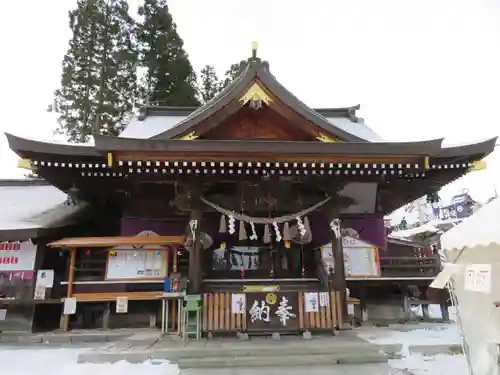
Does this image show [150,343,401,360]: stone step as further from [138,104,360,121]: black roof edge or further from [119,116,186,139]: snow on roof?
[138,104,360,121]: black roof edge

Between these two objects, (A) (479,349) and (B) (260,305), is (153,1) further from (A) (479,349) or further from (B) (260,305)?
(A) (479,349)

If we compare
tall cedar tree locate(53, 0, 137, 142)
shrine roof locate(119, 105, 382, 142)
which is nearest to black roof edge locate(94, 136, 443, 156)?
shrine roof locate(119, 105, 382, 142)

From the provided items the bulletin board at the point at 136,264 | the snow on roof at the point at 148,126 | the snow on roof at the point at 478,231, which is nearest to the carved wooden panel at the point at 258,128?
the snow on roof at the point at 148,126

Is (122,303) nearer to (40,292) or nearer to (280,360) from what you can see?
(40,292)

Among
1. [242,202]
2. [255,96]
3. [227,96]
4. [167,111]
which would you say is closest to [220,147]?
[227,96]

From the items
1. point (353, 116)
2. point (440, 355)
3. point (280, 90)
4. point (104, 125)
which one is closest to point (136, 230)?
point (280, 90)

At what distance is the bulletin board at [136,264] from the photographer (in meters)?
8.93

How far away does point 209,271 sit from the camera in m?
9.64

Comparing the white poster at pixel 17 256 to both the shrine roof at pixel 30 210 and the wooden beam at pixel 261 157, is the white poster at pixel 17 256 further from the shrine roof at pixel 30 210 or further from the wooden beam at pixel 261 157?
the wooden beam at pixel 261 157

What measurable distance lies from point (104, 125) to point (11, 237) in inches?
460

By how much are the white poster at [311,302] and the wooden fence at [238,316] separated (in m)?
0.06

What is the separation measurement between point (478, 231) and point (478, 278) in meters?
0.54

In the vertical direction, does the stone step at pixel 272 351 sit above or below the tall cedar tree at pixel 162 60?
below

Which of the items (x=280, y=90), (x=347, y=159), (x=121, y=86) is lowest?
(x=347, y=159)
